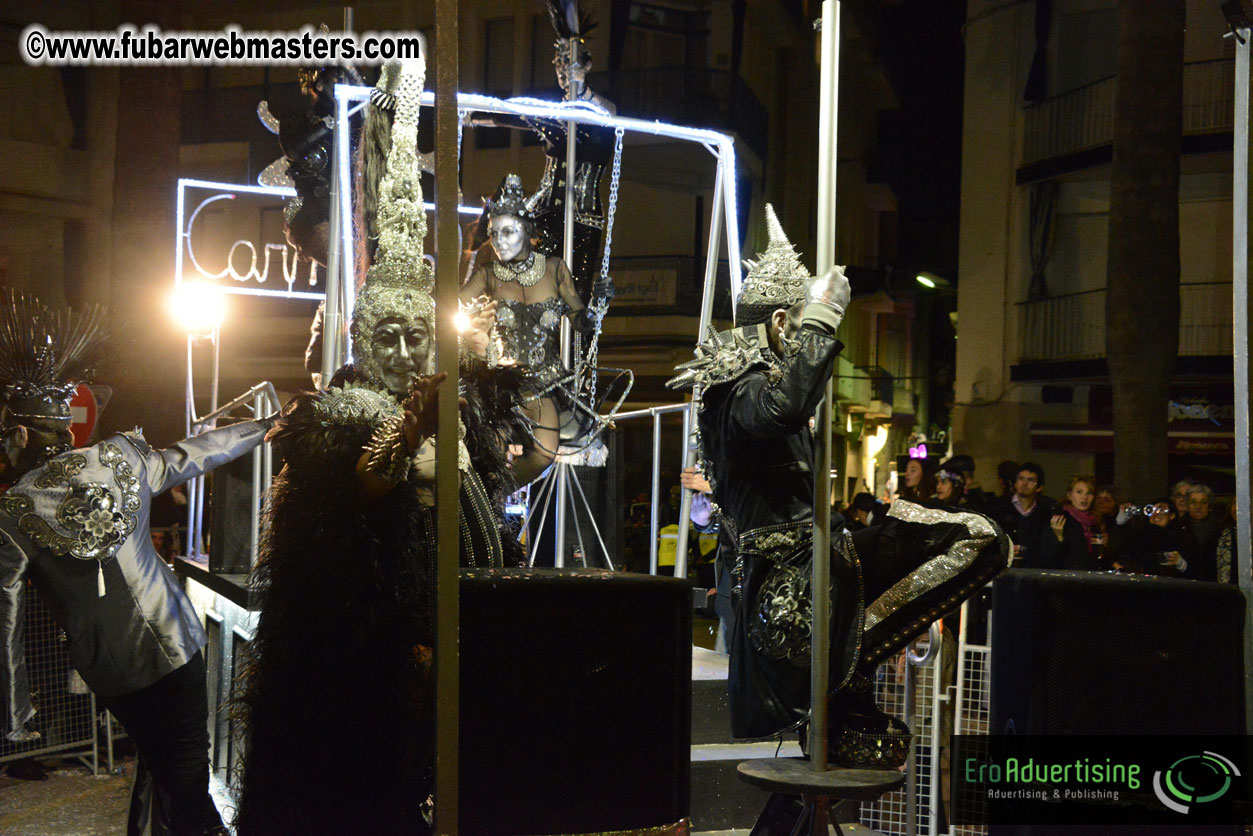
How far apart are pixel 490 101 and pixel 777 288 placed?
233 centimetres

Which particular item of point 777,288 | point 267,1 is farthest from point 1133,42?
point 267,1

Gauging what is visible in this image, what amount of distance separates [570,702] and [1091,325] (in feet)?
48.0

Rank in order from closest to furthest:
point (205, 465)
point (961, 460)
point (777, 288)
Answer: point (777, 288)
point (205, 465)
point (961, 460)

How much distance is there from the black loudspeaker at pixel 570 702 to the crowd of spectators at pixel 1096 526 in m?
4.28

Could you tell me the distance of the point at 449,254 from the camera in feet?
6.31

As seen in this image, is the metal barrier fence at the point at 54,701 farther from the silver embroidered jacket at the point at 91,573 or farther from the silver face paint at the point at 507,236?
the silver face paint at the point at 507,236

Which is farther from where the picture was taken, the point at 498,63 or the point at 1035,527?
the point at 498,63

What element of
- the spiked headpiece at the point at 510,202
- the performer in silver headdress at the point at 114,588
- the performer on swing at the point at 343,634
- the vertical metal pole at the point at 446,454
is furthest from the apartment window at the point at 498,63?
the vertical metal pole at the point at 446,454

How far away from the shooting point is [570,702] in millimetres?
2045

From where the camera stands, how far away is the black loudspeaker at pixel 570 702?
6.60ft

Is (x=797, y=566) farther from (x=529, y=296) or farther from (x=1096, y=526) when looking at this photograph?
(x=1096, y=526)

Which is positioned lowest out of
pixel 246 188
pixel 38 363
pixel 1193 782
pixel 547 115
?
pixel 1193 782

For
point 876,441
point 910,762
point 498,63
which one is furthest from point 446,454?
point 876,441

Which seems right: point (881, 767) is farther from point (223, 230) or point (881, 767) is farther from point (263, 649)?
point (223, 230)
